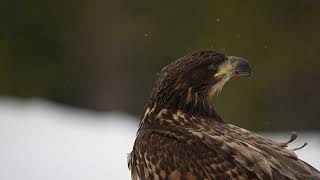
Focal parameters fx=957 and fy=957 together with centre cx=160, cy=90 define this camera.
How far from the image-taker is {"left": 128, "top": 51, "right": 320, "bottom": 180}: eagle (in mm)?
6043

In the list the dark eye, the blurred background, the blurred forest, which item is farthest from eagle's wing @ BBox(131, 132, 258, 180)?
the blurred forest

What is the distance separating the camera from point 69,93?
47.4 feet

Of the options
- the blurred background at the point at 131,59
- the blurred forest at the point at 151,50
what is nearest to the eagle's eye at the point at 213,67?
the blurred background at the point at 131,59

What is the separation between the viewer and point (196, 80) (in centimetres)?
684

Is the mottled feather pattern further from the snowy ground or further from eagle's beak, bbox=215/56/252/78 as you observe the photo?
the snowy ground

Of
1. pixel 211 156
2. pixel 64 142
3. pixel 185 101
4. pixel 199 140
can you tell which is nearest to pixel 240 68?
pixel 185 101

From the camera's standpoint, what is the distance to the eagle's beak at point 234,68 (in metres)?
6.76

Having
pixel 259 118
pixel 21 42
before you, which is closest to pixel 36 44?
pixel 21 42

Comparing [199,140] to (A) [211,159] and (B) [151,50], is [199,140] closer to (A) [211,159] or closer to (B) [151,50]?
(A) [211,159]

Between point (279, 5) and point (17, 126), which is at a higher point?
point (279, 5)

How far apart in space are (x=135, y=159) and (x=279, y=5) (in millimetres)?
7681

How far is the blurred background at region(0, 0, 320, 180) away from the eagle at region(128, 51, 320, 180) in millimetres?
5456

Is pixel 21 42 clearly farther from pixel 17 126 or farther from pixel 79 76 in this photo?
pixel 17 126

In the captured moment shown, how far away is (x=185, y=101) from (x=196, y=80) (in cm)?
17
